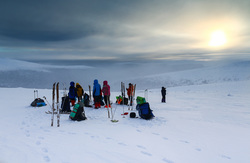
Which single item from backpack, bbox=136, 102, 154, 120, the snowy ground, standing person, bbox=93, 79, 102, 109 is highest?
standing person, bbox=93, 79, 102, 109

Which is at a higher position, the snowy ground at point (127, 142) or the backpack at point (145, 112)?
the backpack at point (145, 112)

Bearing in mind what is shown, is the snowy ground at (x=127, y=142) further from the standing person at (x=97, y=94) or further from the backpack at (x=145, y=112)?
the standing person at (x=97, y=94)

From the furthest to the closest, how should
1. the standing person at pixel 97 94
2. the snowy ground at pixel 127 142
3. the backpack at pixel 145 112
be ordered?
1. the standing person at pixel 97 94
2. the backpack at pixel 145 112
3. the snowy ground at pixel 127 142

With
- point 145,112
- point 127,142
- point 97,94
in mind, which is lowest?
point 127,142

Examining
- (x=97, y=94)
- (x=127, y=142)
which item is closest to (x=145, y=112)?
(x=127, y=142)

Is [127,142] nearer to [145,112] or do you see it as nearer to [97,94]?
[145,112]

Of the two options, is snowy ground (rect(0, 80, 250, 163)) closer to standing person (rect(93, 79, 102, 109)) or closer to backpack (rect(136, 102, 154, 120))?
backpack (rect(136, 102, 154, 120))

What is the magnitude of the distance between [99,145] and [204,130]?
4.55 metres

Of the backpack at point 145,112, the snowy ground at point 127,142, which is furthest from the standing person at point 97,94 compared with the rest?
the backpack at point 145,112

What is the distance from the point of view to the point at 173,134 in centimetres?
615

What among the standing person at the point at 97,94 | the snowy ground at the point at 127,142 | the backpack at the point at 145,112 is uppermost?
the standing person at the point at 97,94

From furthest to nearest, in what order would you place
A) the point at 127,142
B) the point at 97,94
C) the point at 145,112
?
the point at 97,94 → the point at 145,112 → the point at 127,142

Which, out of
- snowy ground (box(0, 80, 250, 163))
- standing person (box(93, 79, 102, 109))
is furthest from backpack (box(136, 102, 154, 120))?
standing person (box(93, 79, 102, 109))

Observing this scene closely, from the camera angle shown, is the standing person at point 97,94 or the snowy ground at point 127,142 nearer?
the snowy ground at point 127,142
